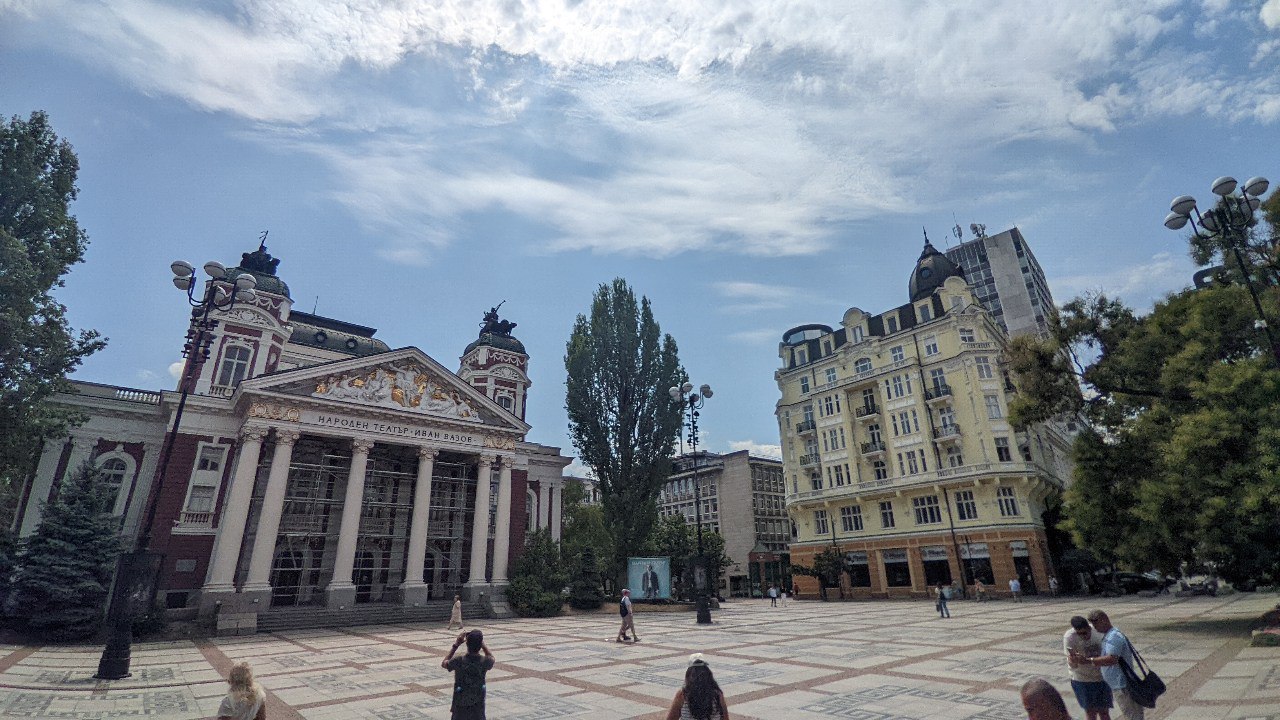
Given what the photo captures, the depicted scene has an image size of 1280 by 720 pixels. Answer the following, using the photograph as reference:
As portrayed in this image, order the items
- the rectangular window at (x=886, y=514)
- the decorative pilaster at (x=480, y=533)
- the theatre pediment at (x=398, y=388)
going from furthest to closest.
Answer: the rectangular window at (x=886, y=514) < the decorative pilaster at (x=480, y=533) < the theatre pediment at (x=398, y=388)

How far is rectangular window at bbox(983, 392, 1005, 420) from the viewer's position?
40.6m

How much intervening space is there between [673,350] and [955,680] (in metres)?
27.0

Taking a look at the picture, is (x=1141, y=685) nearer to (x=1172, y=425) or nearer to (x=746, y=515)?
(x=1172, y=425)

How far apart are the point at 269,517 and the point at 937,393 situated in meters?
42.1

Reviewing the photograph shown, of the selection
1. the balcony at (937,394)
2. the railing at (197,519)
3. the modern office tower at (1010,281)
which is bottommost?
the railing at (197,519)

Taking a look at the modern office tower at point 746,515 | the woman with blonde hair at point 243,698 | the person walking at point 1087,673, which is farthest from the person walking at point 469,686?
the modern office tower at point 746,515

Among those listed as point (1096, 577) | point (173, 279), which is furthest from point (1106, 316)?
point (1096, 577)

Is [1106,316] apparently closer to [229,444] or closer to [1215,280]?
[1215,280]

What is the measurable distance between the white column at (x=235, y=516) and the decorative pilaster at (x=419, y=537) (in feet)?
23.8

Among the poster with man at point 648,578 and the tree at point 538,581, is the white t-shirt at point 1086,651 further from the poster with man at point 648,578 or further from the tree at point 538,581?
the tree at point 538,581

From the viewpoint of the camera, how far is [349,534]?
28.1 meters

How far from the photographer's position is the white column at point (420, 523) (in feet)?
96.5

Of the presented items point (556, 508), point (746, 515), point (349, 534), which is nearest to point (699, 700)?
point (349, 534)

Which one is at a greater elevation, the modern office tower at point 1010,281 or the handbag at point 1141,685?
the modern office tower at point 1010,281
